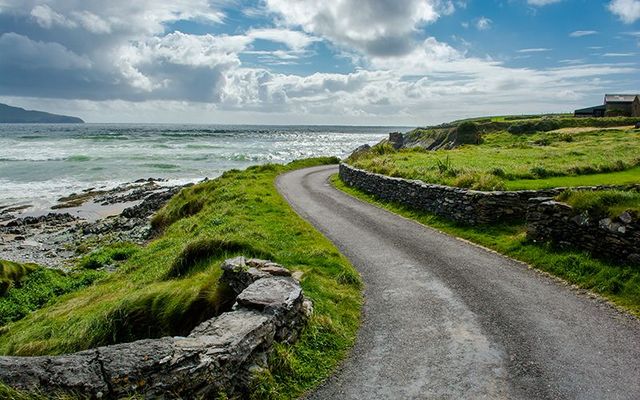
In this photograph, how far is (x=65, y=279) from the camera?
17.6 metres

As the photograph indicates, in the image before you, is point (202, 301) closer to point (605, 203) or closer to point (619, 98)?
point (605, 203)

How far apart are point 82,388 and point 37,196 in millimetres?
46926

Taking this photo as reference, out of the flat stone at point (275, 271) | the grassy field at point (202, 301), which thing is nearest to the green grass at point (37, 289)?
the grassy field at point (202, 301)

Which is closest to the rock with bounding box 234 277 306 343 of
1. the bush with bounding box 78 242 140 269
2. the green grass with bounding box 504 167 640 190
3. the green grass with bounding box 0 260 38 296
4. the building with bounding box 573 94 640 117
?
the green grass with bounding box 0 260 38 296

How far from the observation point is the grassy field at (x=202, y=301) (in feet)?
27.9

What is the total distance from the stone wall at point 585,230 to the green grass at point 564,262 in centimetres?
30

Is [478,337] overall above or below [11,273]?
above

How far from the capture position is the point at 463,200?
18.6 meters

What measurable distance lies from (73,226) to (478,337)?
99.1 ft

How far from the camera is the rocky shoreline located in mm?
24641

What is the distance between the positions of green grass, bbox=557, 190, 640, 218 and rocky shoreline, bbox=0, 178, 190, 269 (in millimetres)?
20605

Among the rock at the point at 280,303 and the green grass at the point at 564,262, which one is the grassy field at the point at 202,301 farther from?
the green grass at the point at 564,262

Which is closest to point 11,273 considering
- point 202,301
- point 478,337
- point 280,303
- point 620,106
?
point 202,301

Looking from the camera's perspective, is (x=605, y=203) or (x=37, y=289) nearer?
(x=605, y=203)
